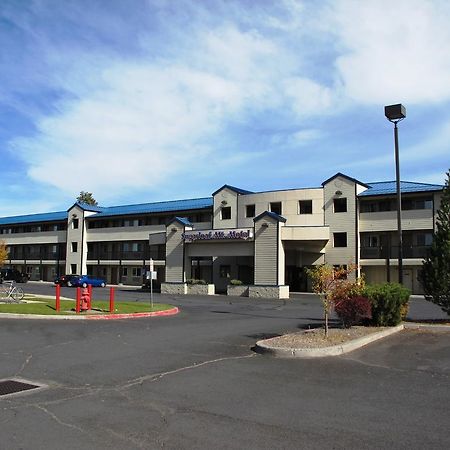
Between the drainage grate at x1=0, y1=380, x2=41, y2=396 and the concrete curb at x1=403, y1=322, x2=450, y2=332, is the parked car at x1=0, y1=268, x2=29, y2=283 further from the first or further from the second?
the drainage grate at x1=0, y1=380, x2=41, y2=396

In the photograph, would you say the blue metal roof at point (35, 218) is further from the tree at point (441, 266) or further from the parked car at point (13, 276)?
the tree at point (441, 266)

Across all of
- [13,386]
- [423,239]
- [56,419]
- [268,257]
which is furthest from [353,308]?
[423,239]

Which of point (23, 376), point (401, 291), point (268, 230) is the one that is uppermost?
point (268, 230)

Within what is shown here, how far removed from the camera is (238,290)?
40.3 meters

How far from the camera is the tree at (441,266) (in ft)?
55.6

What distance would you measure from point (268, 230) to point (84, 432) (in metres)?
34.7

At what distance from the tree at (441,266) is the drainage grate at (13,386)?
44.0 feet

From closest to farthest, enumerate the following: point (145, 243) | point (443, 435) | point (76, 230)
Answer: point (443, 435)
point (145, 243)
point (76, 230)

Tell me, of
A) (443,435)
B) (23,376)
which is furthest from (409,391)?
(23,376)

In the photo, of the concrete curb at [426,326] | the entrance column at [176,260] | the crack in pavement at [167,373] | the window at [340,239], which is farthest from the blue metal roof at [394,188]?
the crack in pavement at [167,373]

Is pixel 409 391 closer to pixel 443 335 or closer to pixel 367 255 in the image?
pixel 443 335

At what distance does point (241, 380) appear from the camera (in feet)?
28.0

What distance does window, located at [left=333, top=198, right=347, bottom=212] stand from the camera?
43.5 metres

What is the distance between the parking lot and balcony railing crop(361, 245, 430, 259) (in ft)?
95.4
